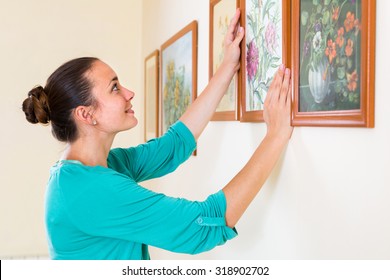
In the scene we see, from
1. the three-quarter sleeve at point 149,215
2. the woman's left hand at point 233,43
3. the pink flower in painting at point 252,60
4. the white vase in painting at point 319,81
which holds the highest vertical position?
the woman's left hand at point 233,43

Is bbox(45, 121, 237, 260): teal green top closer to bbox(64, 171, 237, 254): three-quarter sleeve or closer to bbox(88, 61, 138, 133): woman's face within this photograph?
bbox(64, 171, 237, 254): three-quarter sleeve

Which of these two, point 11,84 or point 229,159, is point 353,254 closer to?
point 229,159

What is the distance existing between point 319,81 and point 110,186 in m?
0.60

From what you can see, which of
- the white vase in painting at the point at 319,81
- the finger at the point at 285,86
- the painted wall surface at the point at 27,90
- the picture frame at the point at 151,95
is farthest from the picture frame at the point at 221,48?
the painted wall surface at the point at 27,90

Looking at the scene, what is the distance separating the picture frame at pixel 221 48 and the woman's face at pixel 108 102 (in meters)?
0.39

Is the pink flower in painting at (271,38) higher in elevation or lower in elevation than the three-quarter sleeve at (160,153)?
higher

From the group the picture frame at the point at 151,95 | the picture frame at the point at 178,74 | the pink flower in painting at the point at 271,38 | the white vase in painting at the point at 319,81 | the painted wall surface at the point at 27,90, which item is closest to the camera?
the white vase in painting at the point at 319,81

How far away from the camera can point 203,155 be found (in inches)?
→ 83.5

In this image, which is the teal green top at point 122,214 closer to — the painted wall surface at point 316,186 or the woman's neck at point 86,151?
the woman's neck at point 86,151

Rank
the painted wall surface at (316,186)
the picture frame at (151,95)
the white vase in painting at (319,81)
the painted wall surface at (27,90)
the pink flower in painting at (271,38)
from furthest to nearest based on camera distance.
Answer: the painted wall surface at (27,90) < the picture frame at (151,95) < the pink flower in painting at (271,38) < the white vase in painting at (319,81) < the painted wall surface at (316,186)

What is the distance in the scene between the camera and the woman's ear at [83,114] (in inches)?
58.8

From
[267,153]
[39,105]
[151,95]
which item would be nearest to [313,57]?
[267,153]

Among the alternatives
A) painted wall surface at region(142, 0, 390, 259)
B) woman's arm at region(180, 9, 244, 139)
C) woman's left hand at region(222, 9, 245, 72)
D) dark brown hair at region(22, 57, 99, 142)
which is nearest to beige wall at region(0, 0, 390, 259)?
painted wall surface at region(142, 0, 390, 259)

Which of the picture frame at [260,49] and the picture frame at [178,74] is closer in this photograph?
the picture frame at [260,49]
